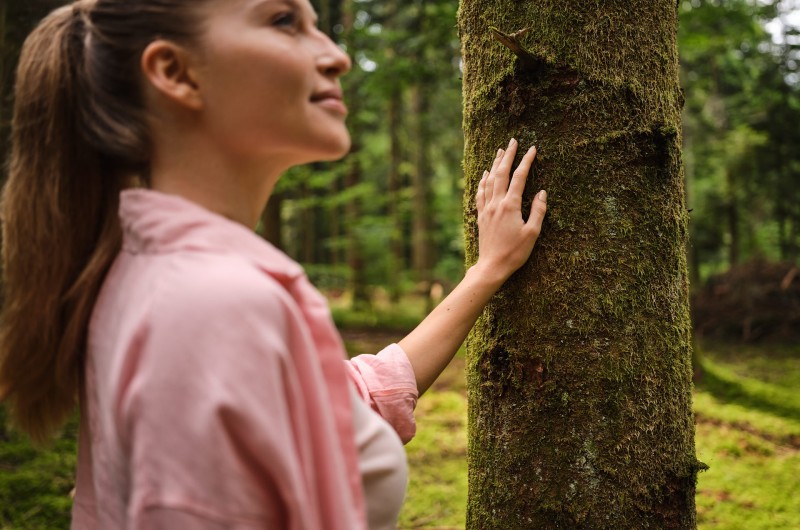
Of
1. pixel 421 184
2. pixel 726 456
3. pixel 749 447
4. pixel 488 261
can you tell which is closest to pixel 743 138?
pixel 421 184

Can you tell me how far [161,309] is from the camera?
2.89ft

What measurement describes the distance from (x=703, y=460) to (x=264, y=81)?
5.18 metres

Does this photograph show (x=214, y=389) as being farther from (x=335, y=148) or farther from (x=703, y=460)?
(x=703, y=460)

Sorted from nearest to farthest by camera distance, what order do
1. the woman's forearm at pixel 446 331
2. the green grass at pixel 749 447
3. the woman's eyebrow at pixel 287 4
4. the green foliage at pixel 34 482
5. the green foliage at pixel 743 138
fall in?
1. the woman's eyebrow at pixel 287 4
2. the woman's forearm at pixel 446 331
3. the green foliage at pixel 34 482
4. the green grass at pixel 749 447
5. the green foliage at pixel 743 138

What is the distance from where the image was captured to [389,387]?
1.65 m

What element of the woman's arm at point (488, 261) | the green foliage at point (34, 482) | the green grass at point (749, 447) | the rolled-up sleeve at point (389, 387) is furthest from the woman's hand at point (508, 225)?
the green grass at point (749, 447)

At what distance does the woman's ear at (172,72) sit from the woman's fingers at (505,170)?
0.93m

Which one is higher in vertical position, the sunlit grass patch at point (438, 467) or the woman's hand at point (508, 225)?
the woman's hand at point (508, 225)

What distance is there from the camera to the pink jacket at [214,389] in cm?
84

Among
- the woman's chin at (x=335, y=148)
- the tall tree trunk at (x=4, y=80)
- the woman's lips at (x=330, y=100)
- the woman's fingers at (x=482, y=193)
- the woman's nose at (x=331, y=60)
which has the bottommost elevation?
the woman's fingers at (x=482, y=193)

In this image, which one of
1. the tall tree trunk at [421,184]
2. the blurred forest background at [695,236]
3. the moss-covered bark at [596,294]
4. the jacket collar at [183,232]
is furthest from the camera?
the tall tree trunk at [421,184]

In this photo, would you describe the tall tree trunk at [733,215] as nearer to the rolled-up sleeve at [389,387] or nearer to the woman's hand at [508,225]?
the woman's hand at [508,225]

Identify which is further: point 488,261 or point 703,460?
point 703,460

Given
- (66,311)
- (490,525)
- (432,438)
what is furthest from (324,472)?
(432,438)
